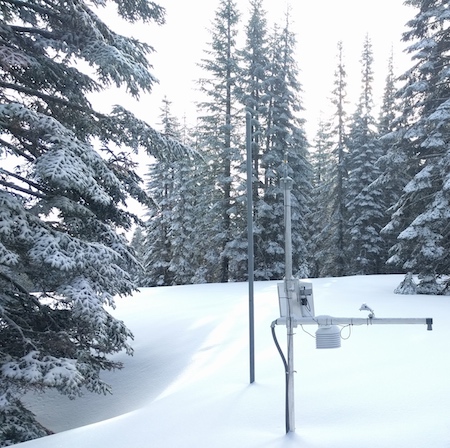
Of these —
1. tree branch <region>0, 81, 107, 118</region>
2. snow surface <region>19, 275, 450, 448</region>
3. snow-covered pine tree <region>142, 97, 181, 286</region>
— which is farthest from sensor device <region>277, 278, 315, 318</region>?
snow-covered pine tree <region>142, 97, 181, 286</region>

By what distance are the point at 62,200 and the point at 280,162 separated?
16.6m

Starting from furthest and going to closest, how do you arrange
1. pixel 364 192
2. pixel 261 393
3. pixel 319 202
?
pixel 319 202, pixel 364 192, pixel 261 393

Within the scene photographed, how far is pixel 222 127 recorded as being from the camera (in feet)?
67.8

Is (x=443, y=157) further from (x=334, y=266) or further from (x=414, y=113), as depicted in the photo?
(x=334, y=266)

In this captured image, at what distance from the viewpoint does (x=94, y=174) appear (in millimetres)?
5527

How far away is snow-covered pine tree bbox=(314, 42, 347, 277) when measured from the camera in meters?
26.4

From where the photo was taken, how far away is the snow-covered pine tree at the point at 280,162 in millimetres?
20562

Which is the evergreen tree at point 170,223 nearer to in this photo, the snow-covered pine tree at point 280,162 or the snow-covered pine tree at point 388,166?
the snow-covered pine tree at point 280,162

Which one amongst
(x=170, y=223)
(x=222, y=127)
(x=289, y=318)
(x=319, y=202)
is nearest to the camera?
(x=289, y=318)

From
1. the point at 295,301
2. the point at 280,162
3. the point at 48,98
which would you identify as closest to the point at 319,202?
the point at 280,162

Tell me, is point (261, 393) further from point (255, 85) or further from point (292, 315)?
point (255, 85)

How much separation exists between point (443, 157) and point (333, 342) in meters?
10.4

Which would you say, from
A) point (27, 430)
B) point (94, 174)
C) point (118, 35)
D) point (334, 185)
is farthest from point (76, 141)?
point (334, 185)

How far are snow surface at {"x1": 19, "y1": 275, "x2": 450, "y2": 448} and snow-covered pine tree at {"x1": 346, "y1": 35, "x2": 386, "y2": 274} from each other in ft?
51.7
